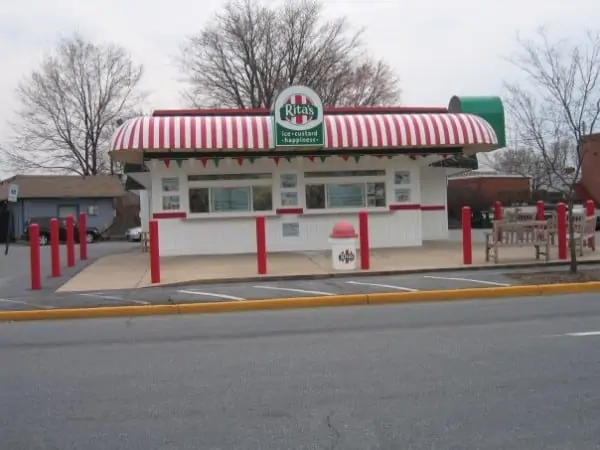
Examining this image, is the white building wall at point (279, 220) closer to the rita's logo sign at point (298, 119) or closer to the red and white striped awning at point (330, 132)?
the red and white striped awning at point (330, 132)

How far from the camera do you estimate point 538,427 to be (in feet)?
15.2

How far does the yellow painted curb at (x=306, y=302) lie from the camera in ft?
34.0

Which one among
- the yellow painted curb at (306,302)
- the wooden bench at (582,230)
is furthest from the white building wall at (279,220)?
the yellow painted curb at (306,302)

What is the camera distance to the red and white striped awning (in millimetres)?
16906

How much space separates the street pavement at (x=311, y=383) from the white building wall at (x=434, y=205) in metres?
12.4

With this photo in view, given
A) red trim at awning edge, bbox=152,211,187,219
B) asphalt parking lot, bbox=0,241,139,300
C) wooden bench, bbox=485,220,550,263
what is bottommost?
asphalt parking lot, bbox=0,241,139,300

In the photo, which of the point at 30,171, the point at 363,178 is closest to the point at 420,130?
the point at 363,178

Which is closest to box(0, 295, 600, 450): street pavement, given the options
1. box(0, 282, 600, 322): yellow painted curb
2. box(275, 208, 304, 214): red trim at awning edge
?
box(0, 282, 600, 322): yellow painted curb

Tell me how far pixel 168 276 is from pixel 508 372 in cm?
892

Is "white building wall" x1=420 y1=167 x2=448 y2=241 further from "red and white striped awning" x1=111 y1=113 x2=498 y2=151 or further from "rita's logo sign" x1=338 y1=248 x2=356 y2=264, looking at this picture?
"rita's logo sign" x1=338 y1=248 x2=356 y2=264

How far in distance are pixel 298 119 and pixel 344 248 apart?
4.81 m

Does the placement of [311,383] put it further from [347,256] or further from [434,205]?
[434,205]

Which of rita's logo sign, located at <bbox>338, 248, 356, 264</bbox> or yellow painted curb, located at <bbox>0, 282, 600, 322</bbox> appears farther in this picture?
rita's logo sign, located at <bbox>338, 248, 356, 264</bbox>

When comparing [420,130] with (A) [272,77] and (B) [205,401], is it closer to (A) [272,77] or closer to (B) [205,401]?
(B) [205,401]
